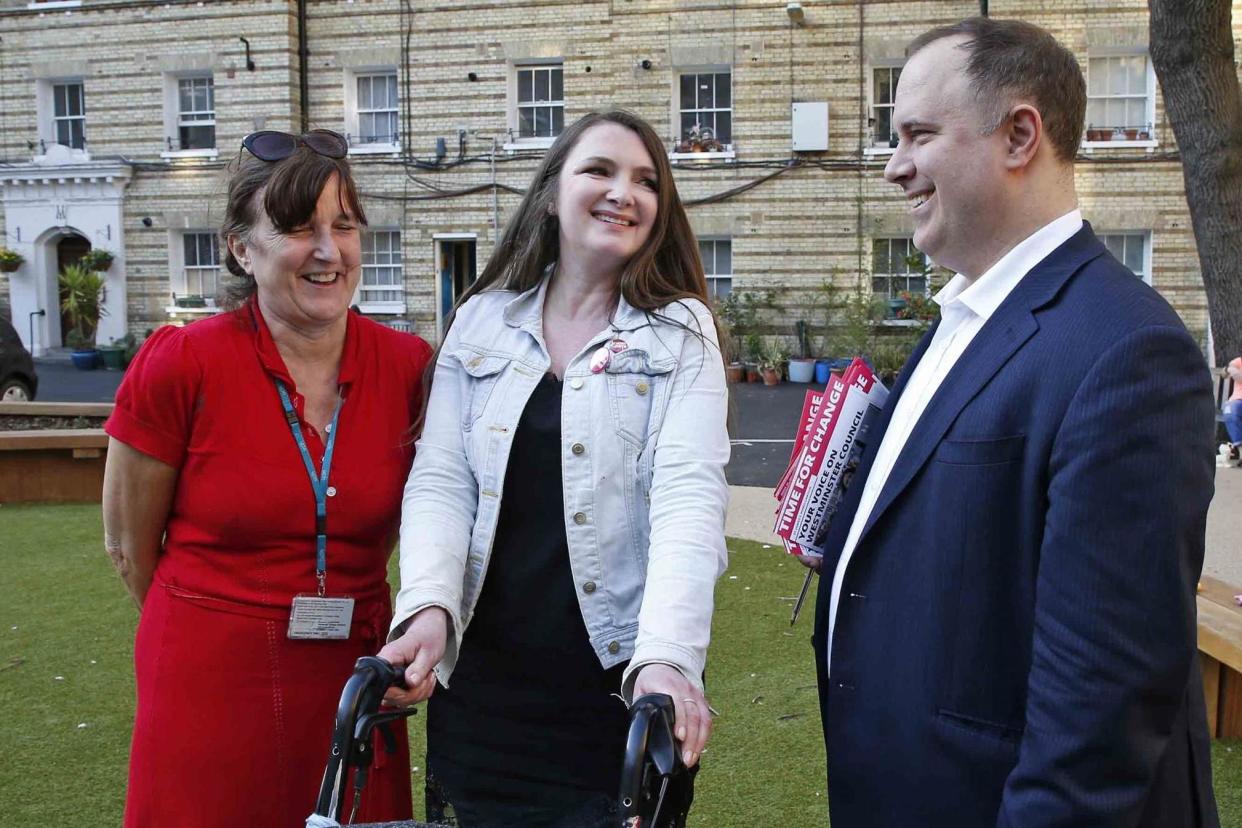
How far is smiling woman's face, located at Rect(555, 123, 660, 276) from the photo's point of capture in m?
2.29

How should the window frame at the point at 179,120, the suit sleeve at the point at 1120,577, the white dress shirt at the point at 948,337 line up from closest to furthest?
the suit sleeve at the point at 1120,577
the white dress shirt at the point at 948,337
the window frame at the point at 179,120

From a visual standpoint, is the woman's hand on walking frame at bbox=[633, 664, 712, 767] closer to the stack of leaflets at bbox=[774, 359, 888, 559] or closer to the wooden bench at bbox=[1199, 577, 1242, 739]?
the stack of leaflets at bbox=[774, 359, 888, 559]

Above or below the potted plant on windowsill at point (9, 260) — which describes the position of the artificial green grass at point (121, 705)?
below

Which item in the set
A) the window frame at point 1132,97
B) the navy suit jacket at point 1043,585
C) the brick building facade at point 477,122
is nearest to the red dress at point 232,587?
Answer: the navy suit jacket at point 1043,585

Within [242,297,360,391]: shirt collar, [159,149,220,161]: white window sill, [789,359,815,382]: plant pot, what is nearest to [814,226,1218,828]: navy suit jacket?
[242,297,360,391]: shirt collar

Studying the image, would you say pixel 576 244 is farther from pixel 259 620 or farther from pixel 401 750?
pixel 401 750

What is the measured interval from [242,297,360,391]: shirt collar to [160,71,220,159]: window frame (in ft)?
71.8

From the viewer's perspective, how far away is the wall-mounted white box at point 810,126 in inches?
792

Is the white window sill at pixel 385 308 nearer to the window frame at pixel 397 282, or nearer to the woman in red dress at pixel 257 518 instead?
the window frame at pixel 397 282

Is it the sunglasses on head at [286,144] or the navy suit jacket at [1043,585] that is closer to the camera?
the navy suit jacket at [1043,585]

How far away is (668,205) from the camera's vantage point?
Answer: 239 centimetres

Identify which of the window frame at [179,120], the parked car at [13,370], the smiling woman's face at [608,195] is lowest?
the parked car at [13,370]

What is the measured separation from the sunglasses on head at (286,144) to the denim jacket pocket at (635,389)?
0.79 meters

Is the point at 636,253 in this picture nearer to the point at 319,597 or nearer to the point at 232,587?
the point at 319,597
